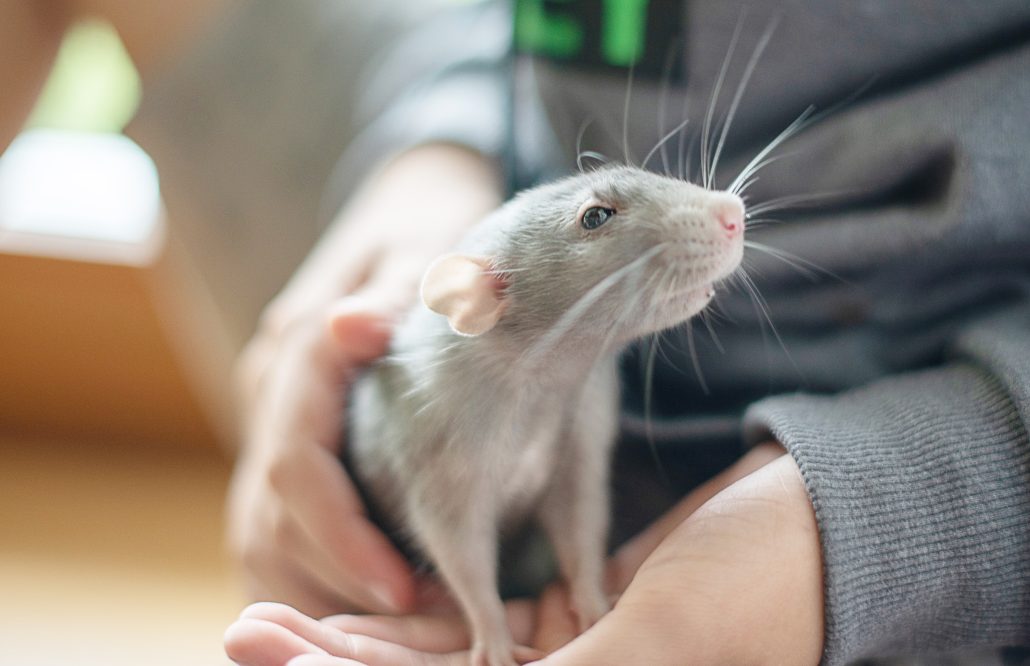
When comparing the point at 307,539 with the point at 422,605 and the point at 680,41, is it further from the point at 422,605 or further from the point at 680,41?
the point at 680,41

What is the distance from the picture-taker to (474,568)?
816 mm

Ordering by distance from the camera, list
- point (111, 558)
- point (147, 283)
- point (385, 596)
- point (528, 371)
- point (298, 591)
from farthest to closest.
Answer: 1. point (147, 283)
2. point (111, 558)
3. point (298, 591)
4. point (385, 596)
5. point (528, 371)

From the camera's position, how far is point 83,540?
65.0 inches

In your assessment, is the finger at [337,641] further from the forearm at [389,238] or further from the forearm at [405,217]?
the forearm at [405,217]

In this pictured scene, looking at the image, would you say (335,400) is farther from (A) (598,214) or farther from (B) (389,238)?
(A) (598,214)

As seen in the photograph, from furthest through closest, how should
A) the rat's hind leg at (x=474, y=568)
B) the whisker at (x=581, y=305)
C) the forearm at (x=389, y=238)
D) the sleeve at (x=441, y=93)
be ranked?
the sleeve at (x=441, y=93), the forearm at (x=389, y=238), the rat's hind leg at (x=474, y=568), the whisker at (x=581, y=305)

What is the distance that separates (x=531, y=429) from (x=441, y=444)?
0.27 feet

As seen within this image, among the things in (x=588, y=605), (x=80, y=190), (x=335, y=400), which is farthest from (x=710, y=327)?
(x=80, y=190)

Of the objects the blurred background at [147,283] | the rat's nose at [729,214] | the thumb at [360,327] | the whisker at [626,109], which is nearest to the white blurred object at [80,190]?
the blurred background at [147,283]

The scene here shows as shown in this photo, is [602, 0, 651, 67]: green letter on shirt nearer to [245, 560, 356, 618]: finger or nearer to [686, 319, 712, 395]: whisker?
[686, 319, 712, 395]: whisker

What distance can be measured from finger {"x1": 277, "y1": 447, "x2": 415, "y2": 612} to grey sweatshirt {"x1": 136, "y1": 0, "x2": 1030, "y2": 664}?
1.00 ft

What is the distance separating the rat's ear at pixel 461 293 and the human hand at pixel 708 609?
0.78 ft

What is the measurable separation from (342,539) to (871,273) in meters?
0.60

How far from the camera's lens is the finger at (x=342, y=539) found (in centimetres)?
89
